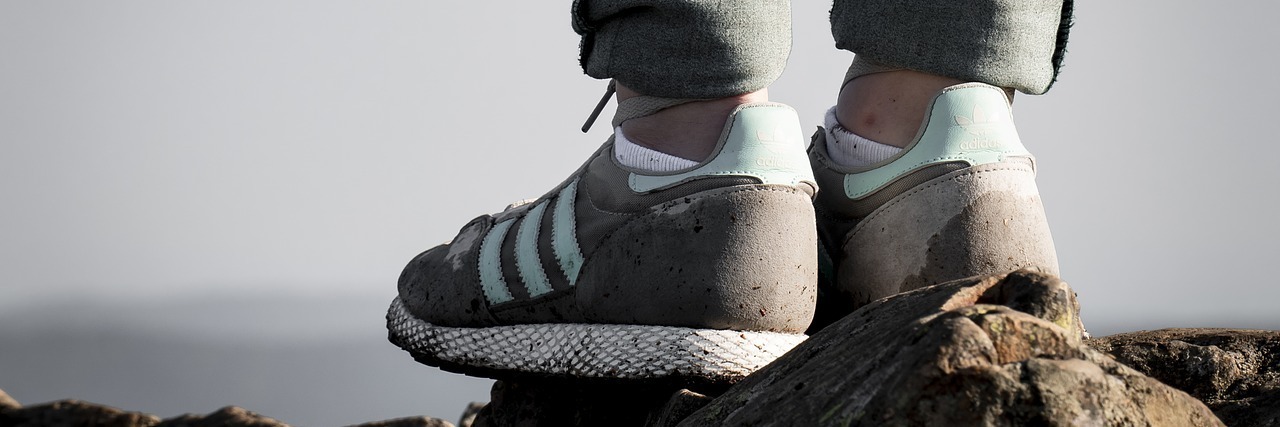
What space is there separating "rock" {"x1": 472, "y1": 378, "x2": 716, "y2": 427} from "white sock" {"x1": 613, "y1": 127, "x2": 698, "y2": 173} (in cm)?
23

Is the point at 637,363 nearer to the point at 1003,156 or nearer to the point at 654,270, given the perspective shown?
the point at 654,270

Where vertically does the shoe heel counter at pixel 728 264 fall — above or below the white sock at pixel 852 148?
below

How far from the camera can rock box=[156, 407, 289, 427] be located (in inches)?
24.0

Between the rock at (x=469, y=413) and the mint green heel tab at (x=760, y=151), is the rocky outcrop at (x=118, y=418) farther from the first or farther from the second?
the rock at (x=469, y=413)

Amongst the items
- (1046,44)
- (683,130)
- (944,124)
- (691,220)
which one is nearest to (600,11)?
(683,130)

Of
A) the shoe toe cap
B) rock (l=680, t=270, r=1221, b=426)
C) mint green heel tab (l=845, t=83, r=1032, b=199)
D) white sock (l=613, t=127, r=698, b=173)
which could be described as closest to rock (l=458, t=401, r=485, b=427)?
the shoe toe cap

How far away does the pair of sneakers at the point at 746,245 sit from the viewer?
1.15 m

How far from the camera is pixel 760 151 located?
3.85 ft

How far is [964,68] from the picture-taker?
4.08 ft

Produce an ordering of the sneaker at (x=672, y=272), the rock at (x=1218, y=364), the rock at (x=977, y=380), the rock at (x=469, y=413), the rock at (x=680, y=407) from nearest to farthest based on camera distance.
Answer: the rock at (x=977, y=380)
the rock at (x=680, y=407)
the rock at (x=1218, y=364)
the sneaker at (x=672, y=272)
the rock at (x=469, y=413)

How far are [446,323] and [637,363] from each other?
1.06 feet

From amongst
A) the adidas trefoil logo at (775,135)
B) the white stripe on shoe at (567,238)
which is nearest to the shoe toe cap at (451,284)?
the white stripe on shoe at (567,238)

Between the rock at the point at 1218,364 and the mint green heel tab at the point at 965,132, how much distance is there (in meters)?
0.23

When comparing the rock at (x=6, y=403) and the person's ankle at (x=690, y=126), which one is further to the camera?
the person's ankle at (x=690, y=126)
